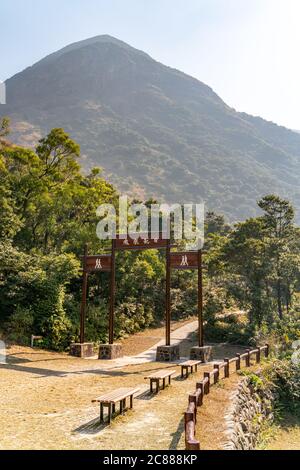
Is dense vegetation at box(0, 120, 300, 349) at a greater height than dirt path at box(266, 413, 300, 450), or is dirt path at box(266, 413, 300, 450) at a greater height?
dense vegetation at box(0, 120, 300, 349)

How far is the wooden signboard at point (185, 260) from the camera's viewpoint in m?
17.2

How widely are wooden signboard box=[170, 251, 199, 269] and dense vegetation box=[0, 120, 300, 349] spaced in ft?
20.4

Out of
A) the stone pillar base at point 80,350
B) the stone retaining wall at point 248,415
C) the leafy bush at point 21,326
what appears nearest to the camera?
the stone retaining wall at point 248,415

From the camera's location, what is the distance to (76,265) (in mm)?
21250

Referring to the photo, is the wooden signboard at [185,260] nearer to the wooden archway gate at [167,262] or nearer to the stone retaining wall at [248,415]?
the wooden archway gate at [167,262]

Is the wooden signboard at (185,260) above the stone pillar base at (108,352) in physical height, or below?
above

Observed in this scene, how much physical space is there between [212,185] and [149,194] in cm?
3767

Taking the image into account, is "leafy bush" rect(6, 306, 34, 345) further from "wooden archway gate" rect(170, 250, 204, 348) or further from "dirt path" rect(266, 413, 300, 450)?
"dirt path" rect(266, 413, 300, 450)

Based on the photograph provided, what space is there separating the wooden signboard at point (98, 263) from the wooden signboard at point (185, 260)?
3249 mm

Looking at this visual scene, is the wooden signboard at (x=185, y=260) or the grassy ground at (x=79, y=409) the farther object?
the wooden signboard at (x=185, y=260)

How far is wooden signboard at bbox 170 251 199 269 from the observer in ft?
56.4

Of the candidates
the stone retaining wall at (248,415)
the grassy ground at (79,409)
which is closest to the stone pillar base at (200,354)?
the grassy ground at (79,409)

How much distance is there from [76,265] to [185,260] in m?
6.73

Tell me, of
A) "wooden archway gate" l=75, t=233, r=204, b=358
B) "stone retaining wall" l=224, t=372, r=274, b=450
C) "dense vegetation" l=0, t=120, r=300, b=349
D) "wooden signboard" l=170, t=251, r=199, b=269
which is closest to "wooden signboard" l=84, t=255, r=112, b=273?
"wooden archway gate" l=75, t=233, r=204, b=358
